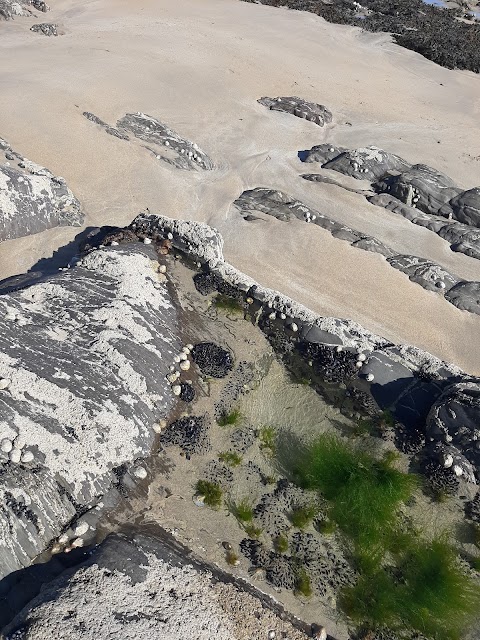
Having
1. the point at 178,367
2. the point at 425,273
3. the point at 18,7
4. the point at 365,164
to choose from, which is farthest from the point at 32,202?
the point at 18,7

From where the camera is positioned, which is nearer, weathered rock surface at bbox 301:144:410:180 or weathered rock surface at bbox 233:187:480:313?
weathered rock surface at bbox 233:187:480:313

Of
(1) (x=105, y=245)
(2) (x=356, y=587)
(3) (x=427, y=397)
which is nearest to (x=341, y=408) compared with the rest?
(3) (x=427, y=397)

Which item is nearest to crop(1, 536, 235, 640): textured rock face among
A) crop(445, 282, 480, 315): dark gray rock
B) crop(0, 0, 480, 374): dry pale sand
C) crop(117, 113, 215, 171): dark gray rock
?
crop(0, 0, 480, 374): dry pale sand

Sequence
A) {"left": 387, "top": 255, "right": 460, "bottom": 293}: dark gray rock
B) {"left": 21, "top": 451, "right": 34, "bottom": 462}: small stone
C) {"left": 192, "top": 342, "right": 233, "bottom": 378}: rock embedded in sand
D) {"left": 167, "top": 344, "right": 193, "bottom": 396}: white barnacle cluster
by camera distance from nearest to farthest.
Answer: {"left": 21, "top": 451, "right": 34, "bottom": 462}: small stone, {"left": 167, "top": 344, "right": 193, "bottom": 396}: white barnacle cluster, {"left": 192, "top": 342, "right": 233, "bottom": 378}: rock embedded in sand, {"left": 387, "top": 255, "right": 460, "bottom": 293}: dark gray rock

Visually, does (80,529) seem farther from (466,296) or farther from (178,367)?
(466,296)

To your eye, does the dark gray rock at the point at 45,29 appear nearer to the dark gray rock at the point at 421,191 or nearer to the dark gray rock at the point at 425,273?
the dark gray rock at the point at 421,191

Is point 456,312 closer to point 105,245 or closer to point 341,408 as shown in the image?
point 341,408

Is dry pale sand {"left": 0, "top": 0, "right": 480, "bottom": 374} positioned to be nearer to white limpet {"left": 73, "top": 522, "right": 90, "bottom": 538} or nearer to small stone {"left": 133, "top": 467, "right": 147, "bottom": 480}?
small stone {"left": 133, "top": 467, "right": 147, "bottom": 480}
